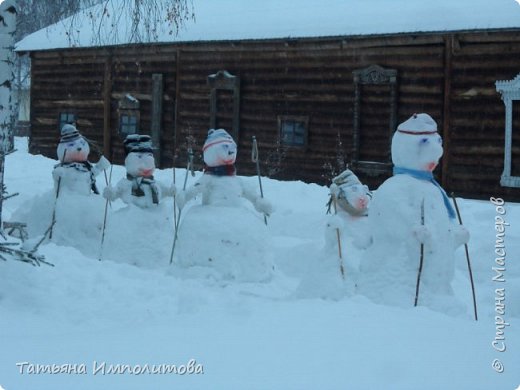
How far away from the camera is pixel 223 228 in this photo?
6676mm

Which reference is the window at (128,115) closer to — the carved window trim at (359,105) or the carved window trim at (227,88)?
the carved window trim at (227,88)

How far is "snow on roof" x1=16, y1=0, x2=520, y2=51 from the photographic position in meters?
11.8

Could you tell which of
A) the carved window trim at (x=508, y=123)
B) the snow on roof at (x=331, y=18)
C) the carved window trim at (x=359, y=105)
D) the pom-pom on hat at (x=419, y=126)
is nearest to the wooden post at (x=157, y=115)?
the snow on roof at (x=331, y=18)

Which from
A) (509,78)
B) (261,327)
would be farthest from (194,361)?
(509,78)

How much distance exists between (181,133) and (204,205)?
9127 millimetres

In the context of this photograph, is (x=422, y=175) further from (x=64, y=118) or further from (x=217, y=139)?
(x=64, y=118)

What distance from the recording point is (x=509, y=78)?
1180cm

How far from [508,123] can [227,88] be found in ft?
18.9

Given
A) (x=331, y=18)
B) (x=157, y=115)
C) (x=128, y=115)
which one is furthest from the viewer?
(x=128, y=115)

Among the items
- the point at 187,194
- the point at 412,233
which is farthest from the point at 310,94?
the point at 412,233

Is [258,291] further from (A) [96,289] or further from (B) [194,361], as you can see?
(B) [194,361]

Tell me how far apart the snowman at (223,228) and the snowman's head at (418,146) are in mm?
1721

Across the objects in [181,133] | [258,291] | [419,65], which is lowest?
[258,291]

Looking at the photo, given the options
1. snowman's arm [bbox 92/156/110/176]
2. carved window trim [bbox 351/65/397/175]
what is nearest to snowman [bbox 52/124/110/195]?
snowman's arm [bbox 92/156/110/176]
